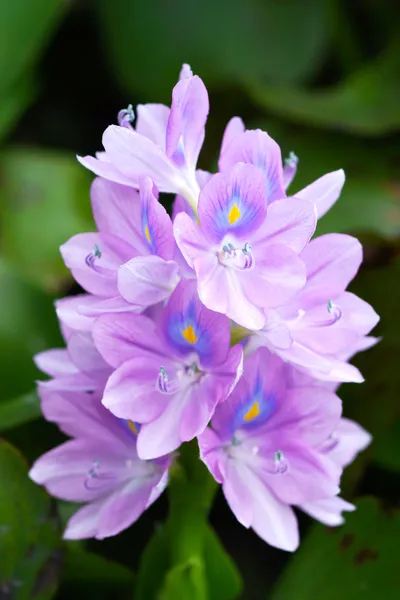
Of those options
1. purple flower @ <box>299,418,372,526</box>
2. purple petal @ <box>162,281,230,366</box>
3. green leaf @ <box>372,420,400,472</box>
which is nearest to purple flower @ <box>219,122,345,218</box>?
purple petal @ <box>162,281,230,366</box>

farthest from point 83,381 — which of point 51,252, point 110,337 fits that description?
point 51,252

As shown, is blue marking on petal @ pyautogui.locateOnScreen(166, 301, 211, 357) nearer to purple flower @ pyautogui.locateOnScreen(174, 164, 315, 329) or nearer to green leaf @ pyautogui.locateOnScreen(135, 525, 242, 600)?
purple flower @ pyautogui.locateOnScreen(174, 164, 315, 329)

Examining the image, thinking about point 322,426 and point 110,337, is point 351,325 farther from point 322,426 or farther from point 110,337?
point 110,337

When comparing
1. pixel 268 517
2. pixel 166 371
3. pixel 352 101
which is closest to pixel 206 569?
pixel 268 517

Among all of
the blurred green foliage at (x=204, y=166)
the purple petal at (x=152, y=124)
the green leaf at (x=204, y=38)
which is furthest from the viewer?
the green leaf at (x=204, y=38)

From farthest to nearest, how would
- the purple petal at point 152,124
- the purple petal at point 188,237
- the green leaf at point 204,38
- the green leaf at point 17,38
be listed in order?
the green leaf at point 204,38, the green leaf at point 17,38, the purple petal at point 152,124, the purple petal at point 188,237

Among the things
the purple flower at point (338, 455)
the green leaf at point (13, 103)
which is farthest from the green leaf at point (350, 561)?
the green leaf at point (13, 103)

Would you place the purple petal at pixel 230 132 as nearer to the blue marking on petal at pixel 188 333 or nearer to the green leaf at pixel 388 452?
the blue marking on petal at pixel 188 333
